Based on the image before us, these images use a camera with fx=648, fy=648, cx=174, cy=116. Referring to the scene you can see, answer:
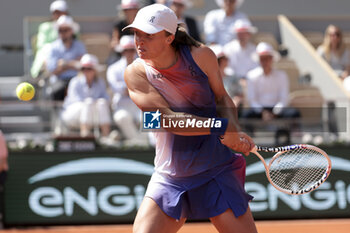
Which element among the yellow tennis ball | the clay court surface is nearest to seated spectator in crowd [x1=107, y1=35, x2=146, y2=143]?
the clay court surface

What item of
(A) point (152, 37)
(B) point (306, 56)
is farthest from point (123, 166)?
(A) point (152, 37)

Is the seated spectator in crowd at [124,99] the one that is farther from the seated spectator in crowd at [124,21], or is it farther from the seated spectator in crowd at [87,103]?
the seated spectator in crowd at [124,21]

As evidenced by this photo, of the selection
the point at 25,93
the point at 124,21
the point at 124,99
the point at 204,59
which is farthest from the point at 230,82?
the point at 204,59

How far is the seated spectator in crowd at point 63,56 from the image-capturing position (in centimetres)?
895

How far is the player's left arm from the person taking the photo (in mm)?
3445

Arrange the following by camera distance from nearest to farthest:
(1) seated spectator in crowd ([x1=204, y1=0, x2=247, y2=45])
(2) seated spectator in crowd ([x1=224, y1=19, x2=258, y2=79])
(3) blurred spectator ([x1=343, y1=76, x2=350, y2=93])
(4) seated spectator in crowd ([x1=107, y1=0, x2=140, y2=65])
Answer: (4) seated spectator in crowd ([x1=107, y1=0, x2=140, y2=65]), (2) seated spectator in crowd ([x1=224, y1=19, x2=258, y2=79]), (3) blurred spectator ([x1=343, y1=76, x2=350, y2=93]), (1) seated spectator in crowd ([x1=204, y1=0, x2=247, y2=45])

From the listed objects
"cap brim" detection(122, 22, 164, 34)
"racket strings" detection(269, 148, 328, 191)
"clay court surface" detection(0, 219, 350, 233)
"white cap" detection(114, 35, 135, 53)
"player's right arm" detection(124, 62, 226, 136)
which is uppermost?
"cap brim" detection(122, 22, 164, 34)

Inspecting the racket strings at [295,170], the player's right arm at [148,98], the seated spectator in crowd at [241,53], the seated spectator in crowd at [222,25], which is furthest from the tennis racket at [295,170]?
the seated spectator in crowd at [222,25]

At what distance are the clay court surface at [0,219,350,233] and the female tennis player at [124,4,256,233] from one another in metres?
3.96

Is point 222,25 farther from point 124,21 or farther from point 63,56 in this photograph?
point 63,56

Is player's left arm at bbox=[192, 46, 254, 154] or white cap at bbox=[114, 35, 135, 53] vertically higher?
player's left arm at bbox=[192, 46, 254, 154]

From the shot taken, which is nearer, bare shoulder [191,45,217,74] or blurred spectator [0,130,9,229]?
bare shoulder [191,45,217,74]

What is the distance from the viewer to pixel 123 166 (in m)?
8.05

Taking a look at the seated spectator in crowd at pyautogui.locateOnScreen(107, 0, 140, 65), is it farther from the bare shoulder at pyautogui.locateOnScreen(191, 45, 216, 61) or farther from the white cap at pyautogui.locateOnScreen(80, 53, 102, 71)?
the bare shoulder at pyautogui.locateOnScreen(191, 45, 216, 61)
